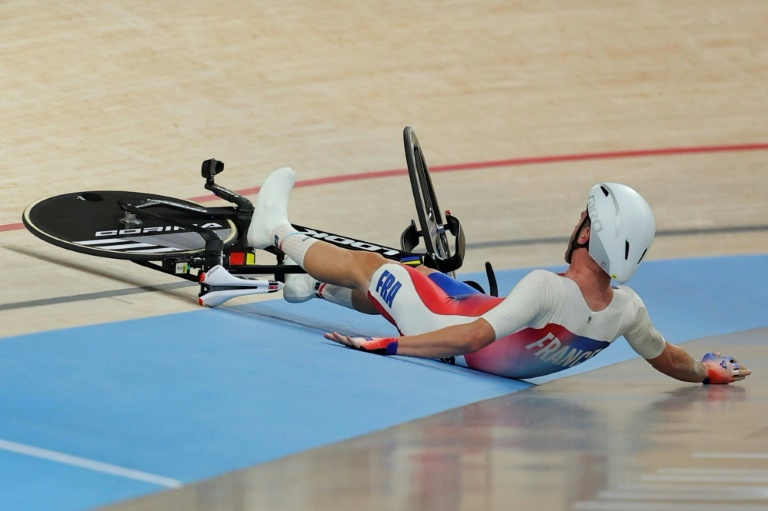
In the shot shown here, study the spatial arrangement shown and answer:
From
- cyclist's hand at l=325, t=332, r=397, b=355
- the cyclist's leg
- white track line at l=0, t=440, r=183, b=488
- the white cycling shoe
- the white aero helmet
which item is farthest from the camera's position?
the white cycling shoe

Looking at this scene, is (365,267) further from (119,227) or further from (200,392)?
(119,227)

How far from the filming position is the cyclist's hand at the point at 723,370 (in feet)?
12.6

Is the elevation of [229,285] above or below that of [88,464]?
above

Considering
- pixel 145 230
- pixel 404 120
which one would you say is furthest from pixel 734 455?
pixel 404 120

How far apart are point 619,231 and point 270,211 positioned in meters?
1.26

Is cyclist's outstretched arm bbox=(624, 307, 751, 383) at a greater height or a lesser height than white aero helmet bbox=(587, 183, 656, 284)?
lesser

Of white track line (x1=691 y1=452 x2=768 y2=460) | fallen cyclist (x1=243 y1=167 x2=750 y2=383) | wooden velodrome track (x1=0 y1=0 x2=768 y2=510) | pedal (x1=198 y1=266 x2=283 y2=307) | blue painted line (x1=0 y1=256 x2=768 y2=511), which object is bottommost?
white track line (x1=691 y1=452 x2=768 y2=460)

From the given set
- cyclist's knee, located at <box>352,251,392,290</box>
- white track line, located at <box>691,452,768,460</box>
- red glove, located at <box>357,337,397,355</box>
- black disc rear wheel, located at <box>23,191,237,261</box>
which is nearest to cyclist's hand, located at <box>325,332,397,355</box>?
red glove, located at <box>357,337,397,355</box>

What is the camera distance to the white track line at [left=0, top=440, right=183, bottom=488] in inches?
104

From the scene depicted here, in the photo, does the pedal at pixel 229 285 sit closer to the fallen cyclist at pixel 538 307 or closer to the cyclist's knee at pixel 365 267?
the fallen cyclist at pixel 538 307

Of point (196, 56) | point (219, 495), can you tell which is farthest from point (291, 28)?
point (219, 495)

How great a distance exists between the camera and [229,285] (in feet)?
14.3

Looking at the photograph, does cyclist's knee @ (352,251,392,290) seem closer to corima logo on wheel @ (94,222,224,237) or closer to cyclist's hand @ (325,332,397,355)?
cyclist's hand @ (325,332,397,355)

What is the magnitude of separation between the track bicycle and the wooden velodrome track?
0.16 meters
